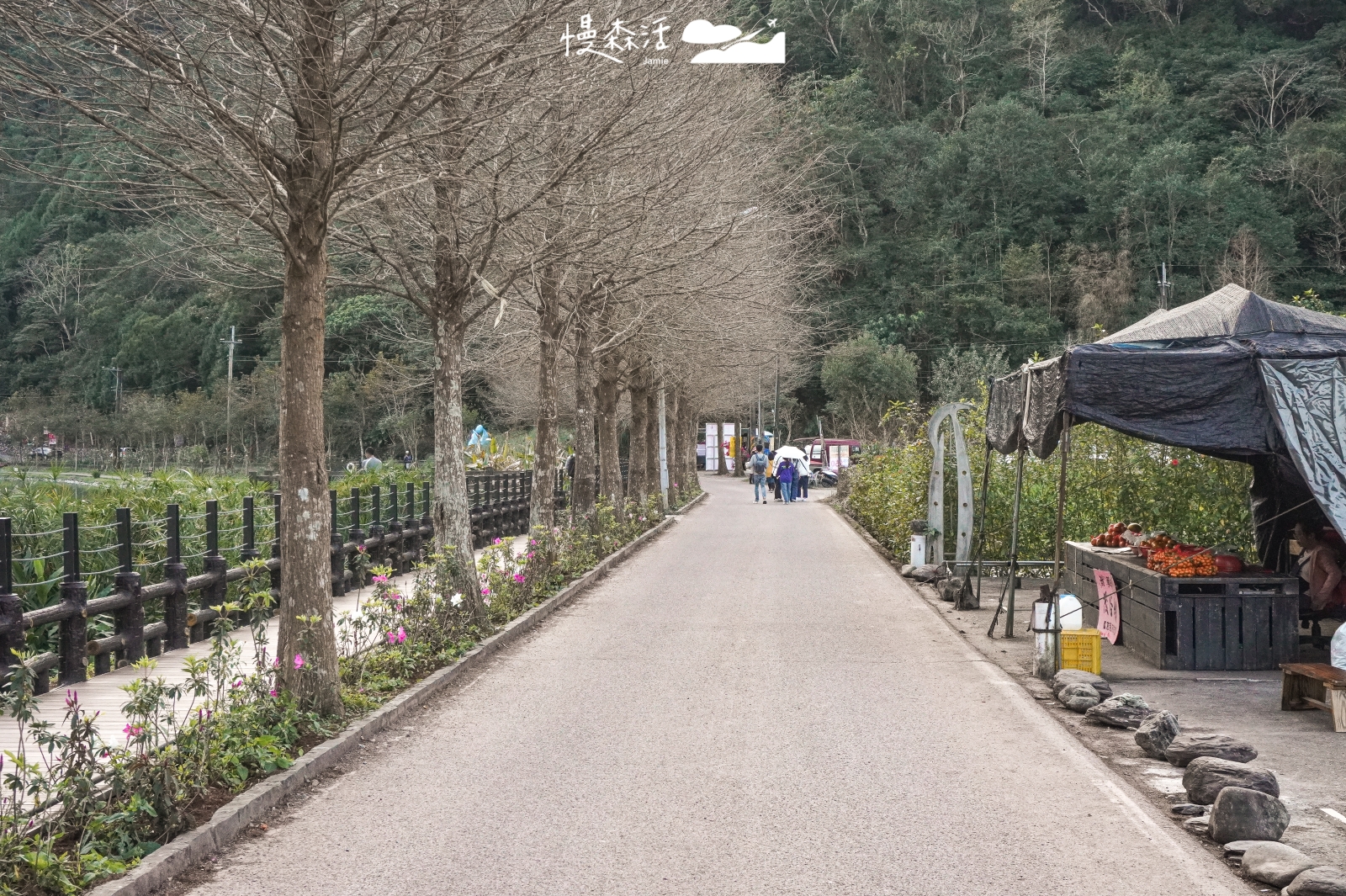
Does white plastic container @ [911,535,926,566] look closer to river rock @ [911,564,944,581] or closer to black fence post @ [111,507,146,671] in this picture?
river rock @ [911,564,944,581]

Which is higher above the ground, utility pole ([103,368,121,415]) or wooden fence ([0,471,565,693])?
utility pole ([103,368,121,415])

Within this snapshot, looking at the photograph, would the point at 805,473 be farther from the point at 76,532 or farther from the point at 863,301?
the point at 863,301

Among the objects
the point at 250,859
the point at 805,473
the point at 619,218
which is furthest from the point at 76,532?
the point at 805,473

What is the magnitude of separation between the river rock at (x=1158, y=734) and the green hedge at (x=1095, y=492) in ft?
23.9

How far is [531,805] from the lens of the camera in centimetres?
643

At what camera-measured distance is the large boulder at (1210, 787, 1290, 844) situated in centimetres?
579

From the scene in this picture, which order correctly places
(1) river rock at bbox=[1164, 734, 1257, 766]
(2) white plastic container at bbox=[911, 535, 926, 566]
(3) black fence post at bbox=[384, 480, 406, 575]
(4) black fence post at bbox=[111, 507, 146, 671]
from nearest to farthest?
(1) river rock at bbox=[1164, 734, 1257, 766] → (4) black fence post at bbox=[111, 507, 146, 671] → (3) black fence post at bbox=[384, 480, 406, 575] → (2) white plastic container at bbox=[911, 535, 926, 566]

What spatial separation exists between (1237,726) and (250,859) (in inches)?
243

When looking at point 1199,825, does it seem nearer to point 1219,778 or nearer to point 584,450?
point 1219,778

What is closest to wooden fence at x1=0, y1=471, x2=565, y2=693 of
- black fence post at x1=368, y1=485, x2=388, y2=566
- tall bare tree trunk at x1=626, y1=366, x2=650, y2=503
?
black fence post at x1=368, y1=485, x2=388, y2=566

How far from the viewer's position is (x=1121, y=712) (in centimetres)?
848

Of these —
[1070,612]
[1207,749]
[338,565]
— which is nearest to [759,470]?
[338,565]

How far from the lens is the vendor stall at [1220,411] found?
9906 mm

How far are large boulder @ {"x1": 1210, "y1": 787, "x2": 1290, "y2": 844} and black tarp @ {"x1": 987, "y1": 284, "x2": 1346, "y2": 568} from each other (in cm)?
433
